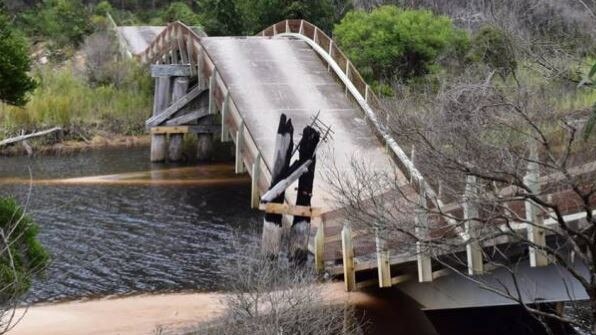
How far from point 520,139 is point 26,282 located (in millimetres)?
8888

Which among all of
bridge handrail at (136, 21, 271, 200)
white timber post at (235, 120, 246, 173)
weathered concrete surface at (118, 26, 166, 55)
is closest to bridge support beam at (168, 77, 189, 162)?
bridge handrail at (136, 21, 271, 200)

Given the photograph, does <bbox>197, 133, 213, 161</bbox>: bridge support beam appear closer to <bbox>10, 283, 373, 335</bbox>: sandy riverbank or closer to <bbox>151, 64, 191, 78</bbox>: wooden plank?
<bbox>151, 64, 191, 78</bbox>: wooden plank

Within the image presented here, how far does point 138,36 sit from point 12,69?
125 feet

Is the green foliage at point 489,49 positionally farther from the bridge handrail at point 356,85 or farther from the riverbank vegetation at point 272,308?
the riverbank vegetation at point 272,308

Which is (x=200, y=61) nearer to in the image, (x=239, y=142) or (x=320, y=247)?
(x=239, y=142)

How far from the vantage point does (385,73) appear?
101ft

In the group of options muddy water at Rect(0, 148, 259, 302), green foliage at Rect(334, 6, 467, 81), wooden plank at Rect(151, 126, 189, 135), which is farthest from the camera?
wooden plank at Rect(151, 126, 189, 135)

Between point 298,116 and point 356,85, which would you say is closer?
point 298,116

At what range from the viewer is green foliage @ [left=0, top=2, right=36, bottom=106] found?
14484mm

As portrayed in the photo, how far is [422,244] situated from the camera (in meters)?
12.7

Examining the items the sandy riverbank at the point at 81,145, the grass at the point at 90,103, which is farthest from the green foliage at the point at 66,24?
the sandy riverbank at the point at 81,145

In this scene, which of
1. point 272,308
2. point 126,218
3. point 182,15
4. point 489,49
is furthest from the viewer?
point 182,15

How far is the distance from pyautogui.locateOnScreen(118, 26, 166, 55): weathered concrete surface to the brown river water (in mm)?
12519

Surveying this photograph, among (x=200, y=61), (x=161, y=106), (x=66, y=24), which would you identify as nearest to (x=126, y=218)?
(x=200, y=61)
